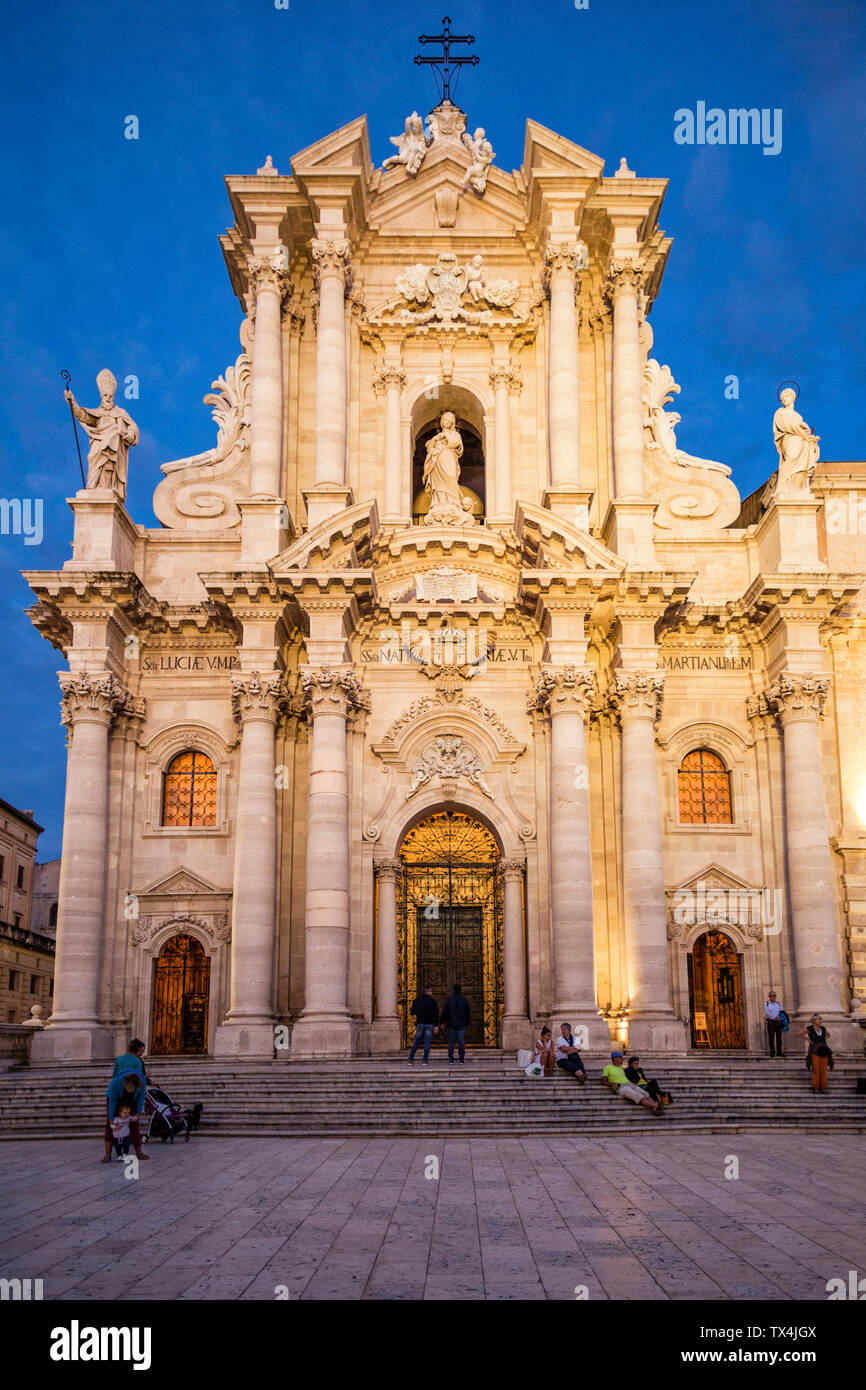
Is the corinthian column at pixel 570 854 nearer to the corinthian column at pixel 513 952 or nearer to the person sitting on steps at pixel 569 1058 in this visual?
the corinthian column at pixel 513 952

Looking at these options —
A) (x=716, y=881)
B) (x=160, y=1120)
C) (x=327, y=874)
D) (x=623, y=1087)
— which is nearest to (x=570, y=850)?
(x=716, y=881)

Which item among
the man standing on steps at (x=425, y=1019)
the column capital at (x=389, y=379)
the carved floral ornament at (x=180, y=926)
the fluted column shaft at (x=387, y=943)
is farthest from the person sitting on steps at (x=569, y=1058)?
the column capital at (x=389, y=379)

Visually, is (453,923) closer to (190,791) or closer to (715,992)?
(715,992)

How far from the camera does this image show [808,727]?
2580 centimetres

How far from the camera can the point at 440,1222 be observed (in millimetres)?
10789

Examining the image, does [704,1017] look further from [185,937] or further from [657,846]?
[185,937]

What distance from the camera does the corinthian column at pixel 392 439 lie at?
93.2 feet

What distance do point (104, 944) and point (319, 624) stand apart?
782 cm

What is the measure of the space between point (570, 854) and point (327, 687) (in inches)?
226

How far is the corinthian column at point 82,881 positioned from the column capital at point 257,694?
2.63 meters

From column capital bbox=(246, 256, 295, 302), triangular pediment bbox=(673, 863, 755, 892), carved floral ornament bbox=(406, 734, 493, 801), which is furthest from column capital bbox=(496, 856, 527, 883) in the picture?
column capital bbox=(246, 256, 295, 302)

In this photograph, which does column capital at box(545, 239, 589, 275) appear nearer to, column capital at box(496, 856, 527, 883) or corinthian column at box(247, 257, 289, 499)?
corinthian column at box(247, 257, 289, 499)
